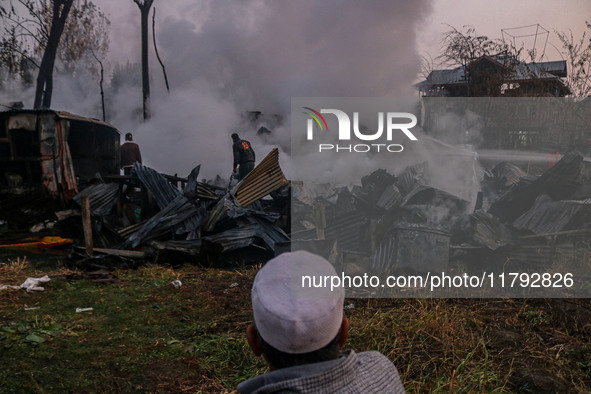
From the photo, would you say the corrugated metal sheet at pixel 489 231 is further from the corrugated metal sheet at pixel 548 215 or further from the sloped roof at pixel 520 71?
the sloped roof at pixel 520 71

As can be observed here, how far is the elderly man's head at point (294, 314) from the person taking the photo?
1053 millimetres

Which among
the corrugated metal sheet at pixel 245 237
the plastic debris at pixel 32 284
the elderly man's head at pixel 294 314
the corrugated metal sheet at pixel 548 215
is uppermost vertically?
the elderly man's head at pixel 294 314

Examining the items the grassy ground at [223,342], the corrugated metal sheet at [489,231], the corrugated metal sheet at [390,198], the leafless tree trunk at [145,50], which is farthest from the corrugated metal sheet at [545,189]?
the leafless tree trunk at [145,50]

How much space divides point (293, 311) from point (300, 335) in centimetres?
7

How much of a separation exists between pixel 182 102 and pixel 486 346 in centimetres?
1541

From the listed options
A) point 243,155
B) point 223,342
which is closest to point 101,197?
point 243,155

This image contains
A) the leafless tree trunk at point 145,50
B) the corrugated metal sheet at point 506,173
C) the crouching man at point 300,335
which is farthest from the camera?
the leafless tree trunk at point 145,50

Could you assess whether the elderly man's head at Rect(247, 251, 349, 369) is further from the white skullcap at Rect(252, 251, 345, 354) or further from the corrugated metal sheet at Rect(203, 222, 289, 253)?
the corrugated metal sheet at Rect(203, 222, 289, 253)

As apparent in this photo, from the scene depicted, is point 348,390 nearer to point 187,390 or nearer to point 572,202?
point 187,390

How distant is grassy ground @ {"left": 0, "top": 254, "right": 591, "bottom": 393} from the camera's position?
305 centimetres

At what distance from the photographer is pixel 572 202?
6402 millimetres

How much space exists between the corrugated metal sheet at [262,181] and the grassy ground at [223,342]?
10.2 ft

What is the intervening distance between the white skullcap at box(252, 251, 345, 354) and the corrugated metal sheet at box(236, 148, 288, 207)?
7056mm

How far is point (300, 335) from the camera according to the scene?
1056mm
